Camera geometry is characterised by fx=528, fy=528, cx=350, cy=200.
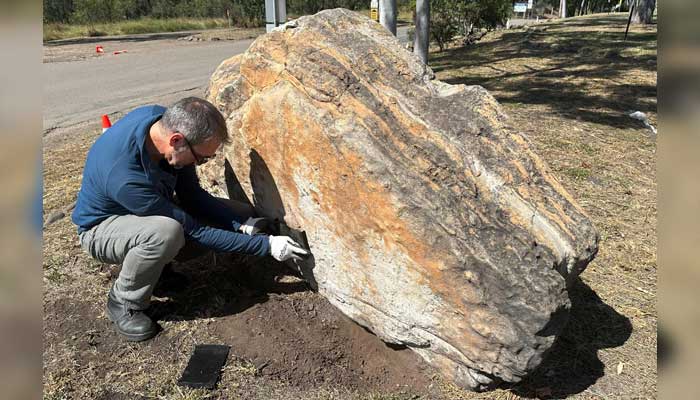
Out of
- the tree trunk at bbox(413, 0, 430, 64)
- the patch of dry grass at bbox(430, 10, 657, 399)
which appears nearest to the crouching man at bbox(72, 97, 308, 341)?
the patch of dry grass at bbox(430, 10, 657, 399)

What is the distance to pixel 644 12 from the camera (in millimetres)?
18328

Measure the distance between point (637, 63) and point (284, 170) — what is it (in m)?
10.0

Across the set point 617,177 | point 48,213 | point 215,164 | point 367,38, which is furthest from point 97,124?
point 617,177

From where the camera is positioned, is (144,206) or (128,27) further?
(128,27)

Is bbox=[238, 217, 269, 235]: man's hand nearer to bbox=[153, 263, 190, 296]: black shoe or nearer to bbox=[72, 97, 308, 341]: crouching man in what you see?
bbox=[72, 97, 308, 341]: crouching man

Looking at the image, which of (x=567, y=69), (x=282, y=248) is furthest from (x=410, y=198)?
(x=567, y=69)

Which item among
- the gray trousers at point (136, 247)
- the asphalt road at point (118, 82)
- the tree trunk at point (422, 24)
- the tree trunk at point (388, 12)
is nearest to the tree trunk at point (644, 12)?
the tree trunk at point (422, 24)

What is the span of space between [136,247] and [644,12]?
2045 cm

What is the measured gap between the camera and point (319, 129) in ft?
8.60

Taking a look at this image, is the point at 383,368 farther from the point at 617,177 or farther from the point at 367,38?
the point at 617,177

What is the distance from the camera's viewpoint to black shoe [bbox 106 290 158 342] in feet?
9.37

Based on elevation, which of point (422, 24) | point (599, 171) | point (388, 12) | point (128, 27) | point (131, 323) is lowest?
point (131, 323)

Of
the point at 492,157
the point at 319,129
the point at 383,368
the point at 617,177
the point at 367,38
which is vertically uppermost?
the point at 367,38

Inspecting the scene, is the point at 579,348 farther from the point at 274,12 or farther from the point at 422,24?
the point at 422,24
